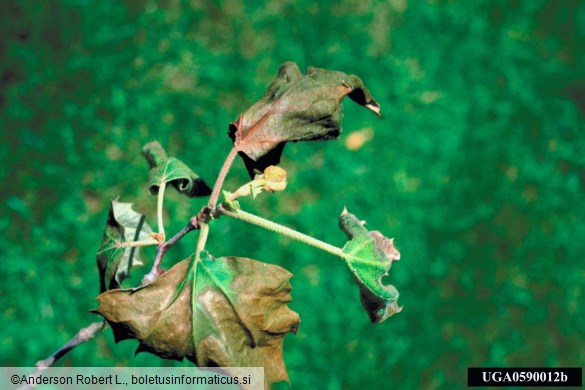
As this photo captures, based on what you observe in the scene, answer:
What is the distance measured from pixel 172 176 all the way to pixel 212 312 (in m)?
0.34

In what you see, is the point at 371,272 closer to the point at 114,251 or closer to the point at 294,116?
the point at 294,116

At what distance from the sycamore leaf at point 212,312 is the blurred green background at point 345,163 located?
179 cm

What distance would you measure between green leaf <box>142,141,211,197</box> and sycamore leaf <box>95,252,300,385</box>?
0.28 metres

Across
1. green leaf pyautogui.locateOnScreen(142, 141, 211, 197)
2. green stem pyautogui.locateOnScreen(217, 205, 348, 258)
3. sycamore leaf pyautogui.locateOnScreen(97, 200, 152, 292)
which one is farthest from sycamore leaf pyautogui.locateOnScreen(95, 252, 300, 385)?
green leaf pyautogui.locateOnScreen(142, 141, 211, 197)

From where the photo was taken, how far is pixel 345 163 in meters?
2.81

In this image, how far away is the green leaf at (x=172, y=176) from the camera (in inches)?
44.8

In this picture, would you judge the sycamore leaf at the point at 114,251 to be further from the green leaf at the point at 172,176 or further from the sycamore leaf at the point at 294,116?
the sycamore leaf at the point at 294,116

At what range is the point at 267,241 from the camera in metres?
2.73

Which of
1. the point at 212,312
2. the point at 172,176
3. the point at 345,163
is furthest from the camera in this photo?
the point at 345,163

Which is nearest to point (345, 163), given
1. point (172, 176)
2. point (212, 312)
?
point (172, 176)

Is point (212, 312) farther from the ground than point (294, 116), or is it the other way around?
point (294, 116)

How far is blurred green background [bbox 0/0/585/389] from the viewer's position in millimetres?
2645

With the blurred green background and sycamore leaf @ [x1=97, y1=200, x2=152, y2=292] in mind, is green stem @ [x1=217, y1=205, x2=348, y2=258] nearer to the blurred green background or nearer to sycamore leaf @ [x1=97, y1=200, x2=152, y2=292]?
sycamore leaf @ [x1=97, y1=200, x2=152, y2=292]

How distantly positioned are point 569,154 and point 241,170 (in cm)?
153
